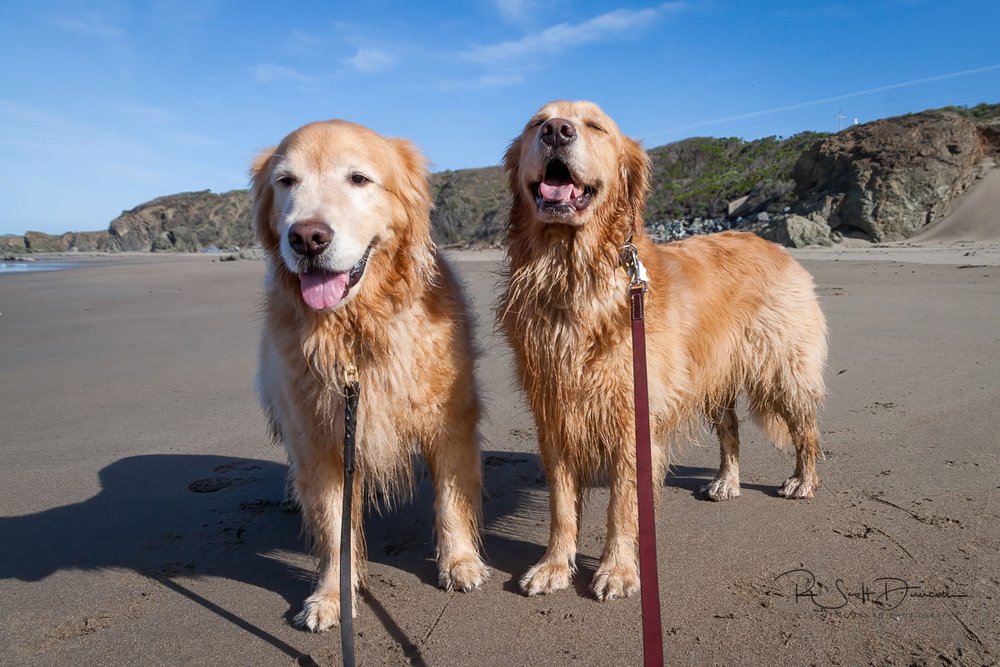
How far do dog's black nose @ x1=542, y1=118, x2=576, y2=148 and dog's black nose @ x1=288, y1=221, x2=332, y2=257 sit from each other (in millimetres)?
971

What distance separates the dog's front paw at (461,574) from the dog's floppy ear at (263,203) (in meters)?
1.57

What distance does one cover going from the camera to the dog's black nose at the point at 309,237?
2330 mm

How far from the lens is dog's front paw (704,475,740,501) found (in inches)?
139

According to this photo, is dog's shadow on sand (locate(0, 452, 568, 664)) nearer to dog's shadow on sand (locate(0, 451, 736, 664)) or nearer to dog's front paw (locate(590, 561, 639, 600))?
dog's shadow on sand (locate(0, 451, 736, 664))

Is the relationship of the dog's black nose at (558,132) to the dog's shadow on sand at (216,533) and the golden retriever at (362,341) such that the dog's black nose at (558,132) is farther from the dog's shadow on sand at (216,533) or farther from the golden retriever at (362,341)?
the dog's shadow on sand at (216,533)

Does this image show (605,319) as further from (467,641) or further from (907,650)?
(907,650)

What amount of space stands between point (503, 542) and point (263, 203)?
1.97 metres

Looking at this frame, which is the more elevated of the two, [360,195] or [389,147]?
[389,147]

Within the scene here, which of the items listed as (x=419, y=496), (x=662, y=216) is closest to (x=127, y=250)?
(x=662, y=216)

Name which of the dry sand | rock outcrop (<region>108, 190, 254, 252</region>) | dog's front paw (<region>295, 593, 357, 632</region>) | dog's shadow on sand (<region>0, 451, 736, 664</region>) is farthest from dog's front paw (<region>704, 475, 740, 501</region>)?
rock outcrop (<region>108, 190, 254, 252</region>)

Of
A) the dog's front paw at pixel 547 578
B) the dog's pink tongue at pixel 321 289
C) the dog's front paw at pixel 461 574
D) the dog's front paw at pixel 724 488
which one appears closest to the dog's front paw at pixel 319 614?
the dog's front paw at pixel 461 574

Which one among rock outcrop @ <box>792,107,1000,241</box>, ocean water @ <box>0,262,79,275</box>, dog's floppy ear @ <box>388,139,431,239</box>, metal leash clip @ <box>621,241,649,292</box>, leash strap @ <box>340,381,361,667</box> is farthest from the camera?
ocean water @ <box>0,262,79,275</box>

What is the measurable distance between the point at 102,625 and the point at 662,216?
2695cm

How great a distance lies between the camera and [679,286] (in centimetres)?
307
